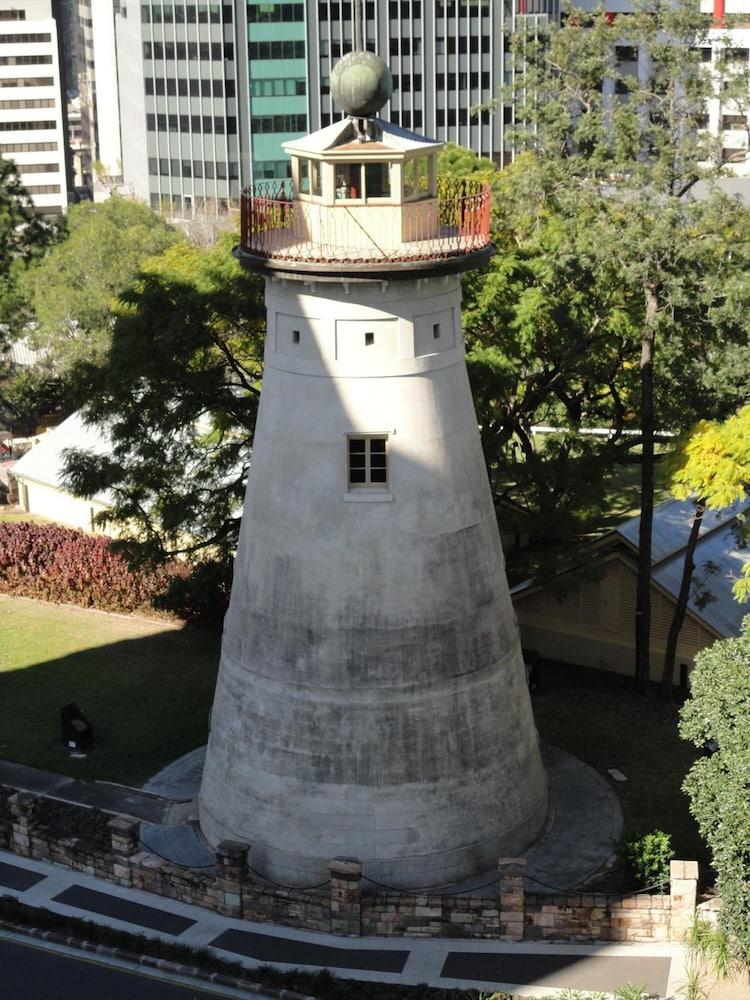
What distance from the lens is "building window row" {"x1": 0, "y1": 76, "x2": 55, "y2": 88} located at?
174750 millimetres

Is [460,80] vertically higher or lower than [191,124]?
higher

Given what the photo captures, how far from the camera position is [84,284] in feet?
237

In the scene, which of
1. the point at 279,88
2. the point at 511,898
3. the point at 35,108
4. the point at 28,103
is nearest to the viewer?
the point at 511,898

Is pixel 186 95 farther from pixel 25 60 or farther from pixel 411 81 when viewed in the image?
pixel 25 60

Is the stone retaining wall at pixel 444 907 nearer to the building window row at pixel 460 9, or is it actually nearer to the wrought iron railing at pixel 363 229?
the wrought iron railing at pixel 363 229

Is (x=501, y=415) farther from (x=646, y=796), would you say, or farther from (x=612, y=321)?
(x=646, y=796)

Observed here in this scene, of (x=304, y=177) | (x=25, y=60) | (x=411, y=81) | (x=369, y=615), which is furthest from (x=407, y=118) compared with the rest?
(x=369, y=615)

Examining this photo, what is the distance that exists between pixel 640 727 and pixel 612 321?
38.8 feet

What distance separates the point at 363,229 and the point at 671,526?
2038cm

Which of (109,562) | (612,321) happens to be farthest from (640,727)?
(109,562)

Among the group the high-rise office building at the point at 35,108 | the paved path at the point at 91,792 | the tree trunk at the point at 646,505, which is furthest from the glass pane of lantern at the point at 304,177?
the high-rise office building at the point at 35,108

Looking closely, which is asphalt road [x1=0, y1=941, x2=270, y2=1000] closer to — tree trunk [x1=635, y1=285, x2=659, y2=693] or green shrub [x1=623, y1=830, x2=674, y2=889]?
green shrub [x1=623, y1=830, x2=674, y2=889]

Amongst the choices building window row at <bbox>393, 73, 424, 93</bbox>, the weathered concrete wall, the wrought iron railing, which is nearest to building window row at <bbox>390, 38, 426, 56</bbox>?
building window row at <bbox>393, 73, 424, 93</bbox>

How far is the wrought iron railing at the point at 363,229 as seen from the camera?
30.4 m
